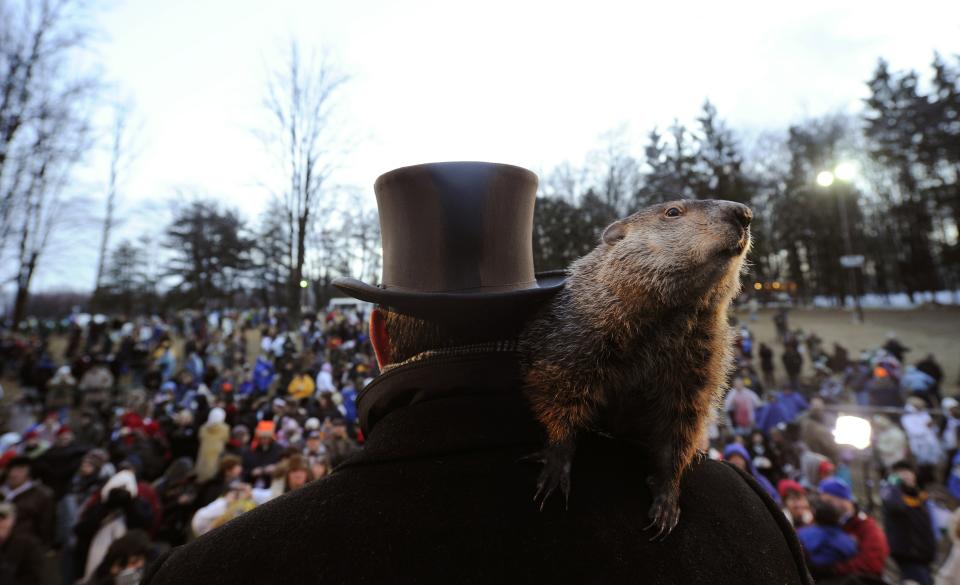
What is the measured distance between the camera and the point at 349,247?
25.3m

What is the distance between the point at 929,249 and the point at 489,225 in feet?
181

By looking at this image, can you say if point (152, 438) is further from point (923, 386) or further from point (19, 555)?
point (923, 386)

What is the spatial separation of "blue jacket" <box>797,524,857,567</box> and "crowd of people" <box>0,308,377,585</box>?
A: 17.4 feet

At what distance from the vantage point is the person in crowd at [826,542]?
206 inches

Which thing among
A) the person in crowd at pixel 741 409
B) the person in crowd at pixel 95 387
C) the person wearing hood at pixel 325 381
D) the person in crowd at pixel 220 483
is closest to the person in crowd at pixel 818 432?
the person in crowd at pixel 741 409

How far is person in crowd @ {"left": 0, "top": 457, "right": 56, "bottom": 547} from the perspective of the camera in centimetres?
661

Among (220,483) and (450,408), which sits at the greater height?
(450,408)

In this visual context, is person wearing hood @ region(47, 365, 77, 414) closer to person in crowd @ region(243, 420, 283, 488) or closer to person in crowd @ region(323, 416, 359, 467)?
person in crowd @ region(243, 420, 283, 488)

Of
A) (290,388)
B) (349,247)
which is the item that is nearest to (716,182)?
(349,247)

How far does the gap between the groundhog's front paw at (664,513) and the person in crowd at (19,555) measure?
23.4 ft

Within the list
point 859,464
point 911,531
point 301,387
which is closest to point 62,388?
point 301,387

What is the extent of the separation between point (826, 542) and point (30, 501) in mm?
9801

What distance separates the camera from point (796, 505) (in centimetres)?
624

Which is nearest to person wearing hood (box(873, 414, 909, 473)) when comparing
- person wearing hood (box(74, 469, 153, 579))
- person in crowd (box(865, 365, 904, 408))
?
person in crowd (box(865, 365, 904, 408))
